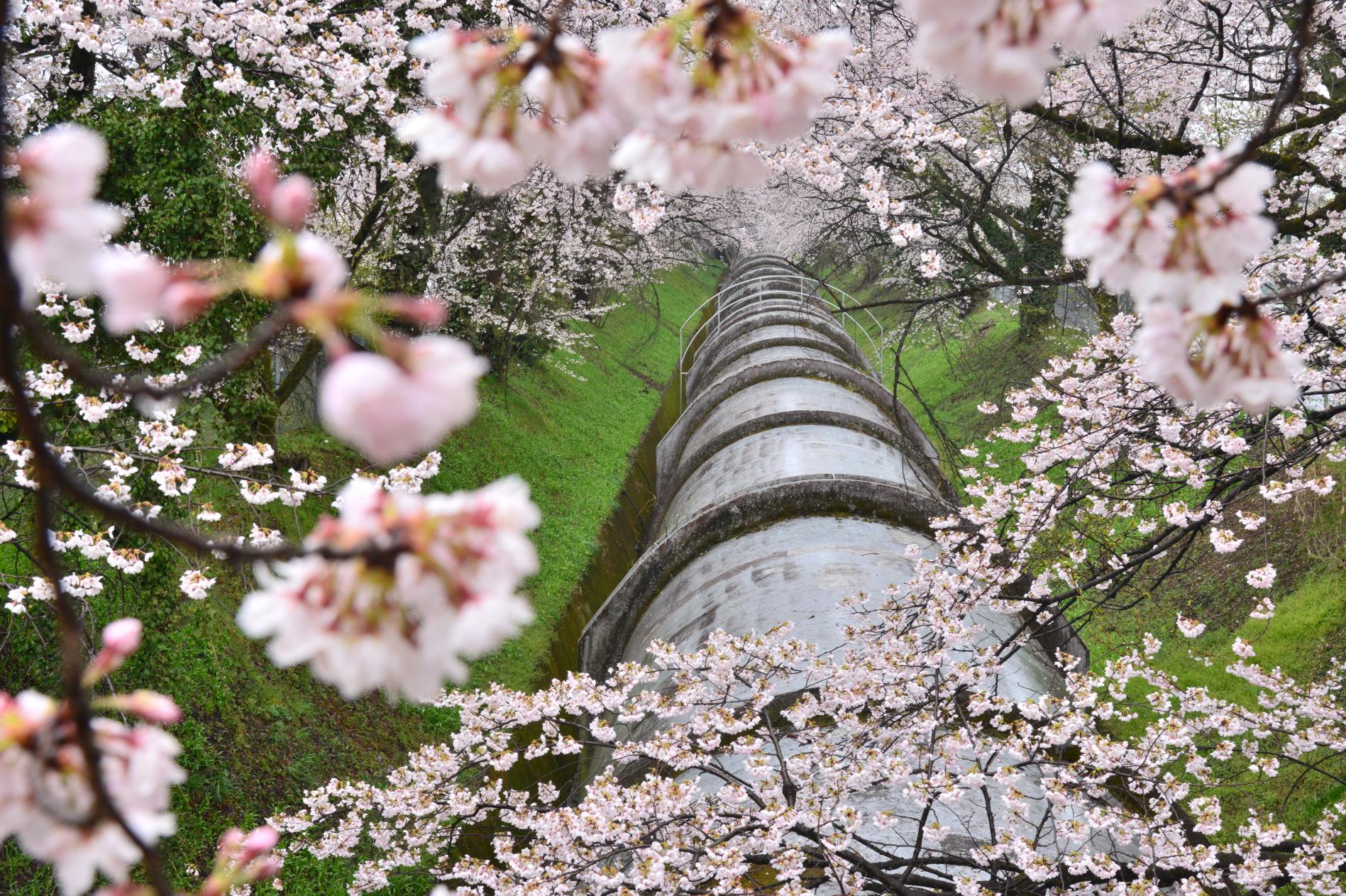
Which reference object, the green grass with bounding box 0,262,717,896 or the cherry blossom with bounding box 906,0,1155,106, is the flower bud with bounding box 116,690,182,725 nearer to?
the cherry blossom with bounding box 906,0,1155,106

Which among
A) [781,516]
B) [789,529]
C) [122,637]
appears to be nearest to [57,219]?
[122,637]

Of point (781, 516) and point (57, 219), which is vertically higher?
point (781, 516)

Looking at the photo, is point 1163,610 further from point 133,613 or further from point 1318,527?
point 133,613

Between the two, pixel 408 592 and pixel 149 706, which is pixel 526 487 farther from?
pixel 149 706

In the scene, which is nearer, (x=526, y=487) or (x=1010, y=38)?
(x=526, y=487)

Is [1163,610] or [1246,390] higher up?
[1163,610]

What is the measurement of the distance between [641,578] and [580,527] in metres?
6.41

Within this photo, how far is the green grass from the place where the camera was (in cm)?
577

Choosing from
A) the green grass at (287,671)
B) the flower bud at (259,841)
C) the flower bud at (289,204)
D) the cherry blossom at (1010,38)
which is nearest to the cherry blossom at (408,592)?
the flower bud at (289,204)

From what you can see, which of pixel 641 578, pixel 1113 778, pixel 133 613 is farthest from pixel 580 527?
pixel 1113 778

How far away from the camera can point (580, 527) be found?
A: 12.8 metres

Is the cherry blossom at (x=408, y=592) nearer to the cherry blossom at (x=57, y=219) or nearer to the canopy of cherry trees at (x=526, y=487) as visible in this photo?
the canopy of cherry trees at (x=526, y=487)

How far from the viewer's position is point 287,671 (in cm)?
843

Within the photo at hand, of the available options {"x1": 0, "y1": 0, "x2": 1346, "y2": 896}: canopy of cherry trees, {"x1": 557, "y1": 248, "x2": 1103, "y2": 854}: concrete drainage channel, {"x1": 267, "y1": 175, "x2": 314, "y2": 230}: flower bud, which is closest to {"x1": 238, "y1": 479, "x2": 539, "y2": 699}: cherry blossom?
{"x1": 0, "y1": 0, "x2": 1346, "y2": 896}: canopy of cherry trees
